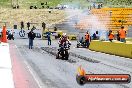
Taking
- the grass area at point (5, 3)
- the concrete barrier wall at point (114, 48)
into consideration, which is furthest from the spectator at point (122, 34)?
the grass area at point (5, 3)

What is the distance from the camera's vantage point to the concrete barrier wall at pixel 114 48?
25138mm

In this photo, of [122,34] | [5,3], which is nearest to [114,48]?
[122,34]

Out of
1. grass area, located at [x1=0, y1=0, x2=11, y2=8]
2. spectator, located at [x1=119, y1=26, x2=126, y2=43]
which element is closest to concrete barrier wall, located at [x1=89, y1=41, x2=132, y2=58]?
spectator, located at [x1=119, y1=26, x2=126, y2=43]

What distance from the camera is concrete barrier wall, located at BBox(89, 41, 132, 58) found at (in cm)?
2514

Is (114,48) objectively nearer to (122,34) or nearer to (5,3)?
(122,34)

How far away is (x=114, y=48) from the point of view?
2797 cm

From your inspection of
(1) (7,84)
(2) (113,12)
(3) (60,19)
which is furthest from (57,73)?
(3) (60,19)

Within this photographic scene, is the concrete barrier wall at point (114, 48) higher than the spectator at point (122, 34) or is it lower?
lower

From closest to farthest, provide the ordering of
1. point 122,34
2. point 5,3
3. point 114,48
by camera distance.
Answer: point 114,48 → point 122,34 → point 5,3

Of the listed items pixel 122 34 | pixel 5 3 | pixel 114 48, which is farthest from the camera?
pixel 5 3

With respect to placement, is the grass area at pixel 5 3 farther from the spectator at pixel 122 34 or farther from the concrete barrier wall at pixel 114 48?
the spectator at pixel 122 34

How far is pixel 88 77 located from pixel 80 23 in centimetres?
6006

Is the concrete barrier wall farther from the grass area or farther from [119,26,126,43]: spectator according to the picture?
the grass area

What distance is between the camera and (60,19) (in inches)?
2862
